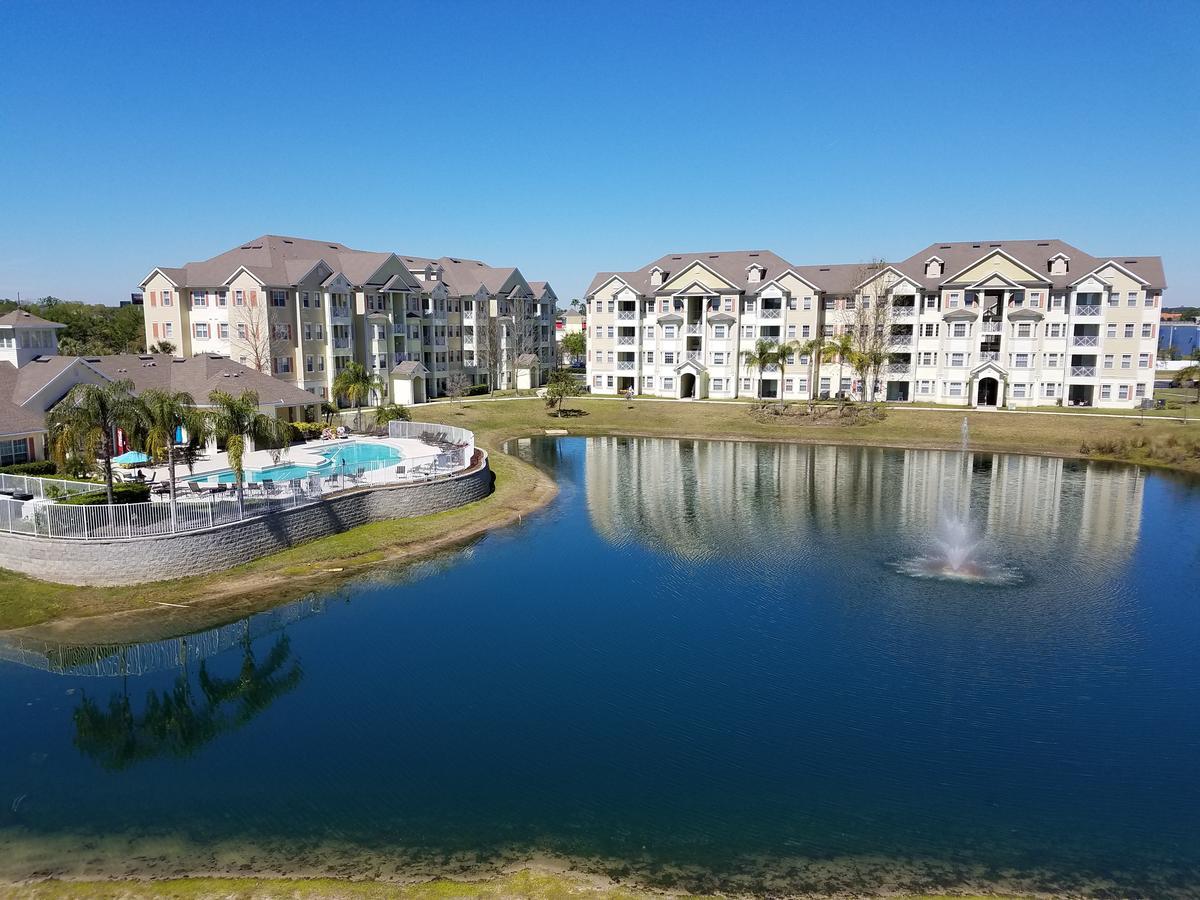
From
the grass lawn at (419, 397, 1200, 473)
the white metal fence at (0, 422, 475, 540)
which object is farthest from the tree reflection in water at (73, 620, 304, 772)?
the grass lawn at (419, 397, 1200, 473)

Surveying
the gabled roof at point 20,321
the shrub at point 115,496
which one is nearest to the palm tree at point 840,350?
the shrub at point 115,496

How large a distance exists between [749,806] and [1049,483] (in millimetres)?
39606

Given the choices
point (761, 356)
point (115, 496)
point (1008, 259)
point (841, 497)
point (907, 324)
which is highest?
point (1008, 259)

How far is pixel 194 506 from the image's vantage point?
29.5 metres

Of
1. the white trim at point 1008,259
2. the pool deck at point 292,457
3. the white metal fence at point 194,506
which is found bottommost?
the white metal fence at point 194,506

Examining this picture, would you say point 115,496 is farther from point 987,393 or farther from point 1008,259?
point 1008,259

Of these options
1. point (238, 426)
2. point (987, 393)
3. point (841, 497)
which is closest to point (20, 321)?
point (238, 426)

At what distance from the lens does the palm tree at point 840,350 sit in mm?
68800

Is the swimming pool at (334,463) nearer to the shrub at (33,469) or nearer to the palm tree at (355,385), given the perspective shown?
the shrub at (33,469)

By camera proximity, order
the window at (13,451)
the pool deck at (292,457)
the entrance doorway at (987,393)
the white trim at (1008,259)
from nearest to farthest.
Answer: the window at (13,451) → the pool deck at (292,457) → the white trim at (1008,259) → the entrance doorway at (987,393)

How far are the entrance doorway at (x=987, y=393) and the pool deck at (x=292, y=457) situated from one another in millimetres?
49685

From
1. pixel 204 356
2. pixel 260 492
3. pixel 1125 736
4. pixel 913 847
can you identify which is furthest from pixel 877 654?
pixel 204 356

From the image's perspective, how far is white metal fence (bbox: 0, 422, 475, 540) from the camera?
27859 mm

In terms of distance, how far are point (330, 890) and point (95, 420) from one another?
2200 cm
